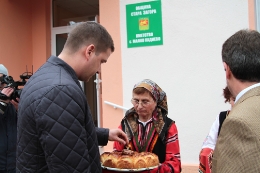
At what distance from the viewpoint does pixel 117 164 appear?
87.0 inches

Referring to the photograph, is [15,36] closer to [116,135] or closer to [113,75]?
[113,75]

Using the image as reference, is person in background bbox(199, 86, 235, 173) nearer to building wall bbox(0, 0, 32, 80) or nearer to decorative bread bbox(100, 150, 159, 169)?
decorative bread bbox(100, 150, 159, 169)

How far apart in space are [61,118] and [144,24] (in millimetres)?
3342

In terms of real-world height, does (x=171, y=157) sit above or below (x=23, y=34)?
below

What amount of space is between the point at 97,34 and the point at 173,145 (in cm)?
128

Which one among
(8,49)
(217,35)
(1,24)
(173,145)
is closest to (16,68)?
(8,49)

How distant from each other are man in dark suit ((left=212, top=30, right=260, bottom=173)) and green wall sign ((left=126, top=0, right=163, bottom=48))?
3.14 meters

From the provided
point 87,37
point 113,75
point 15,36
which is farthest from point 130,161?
point 15,36

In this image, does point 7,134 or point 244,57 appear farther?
point 7,134

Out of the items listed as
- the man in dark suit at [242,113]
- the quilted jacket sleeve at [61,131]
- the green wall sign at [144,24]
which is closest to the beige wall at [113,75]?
the green wall sign at [144,24]

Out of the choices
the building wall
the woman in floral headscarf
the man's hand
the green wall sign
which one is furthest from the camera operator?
the building wall

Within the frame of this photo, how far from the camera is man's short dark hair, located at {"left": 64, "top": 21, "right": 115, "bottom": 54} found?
174 cm

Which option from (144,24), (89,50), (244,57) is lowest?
(244,57)

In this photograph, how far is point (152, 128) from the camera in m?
2.70
